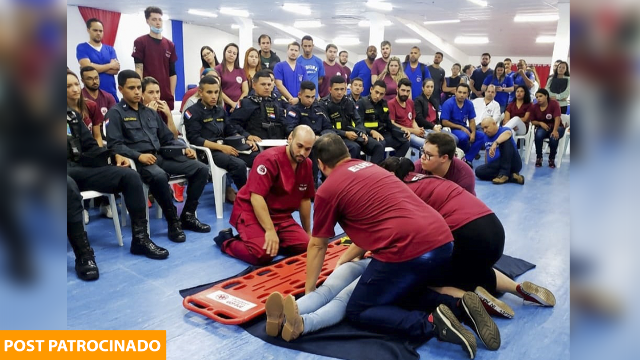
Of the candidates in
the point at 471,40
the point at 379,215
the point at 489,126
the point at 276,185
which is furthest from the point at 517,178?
the point at 471,40

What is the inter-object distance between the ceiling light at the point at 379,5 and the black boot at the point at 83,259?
876cm

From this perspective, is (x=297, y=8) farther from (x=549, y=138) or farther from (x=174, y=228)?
(x=174, y=228)

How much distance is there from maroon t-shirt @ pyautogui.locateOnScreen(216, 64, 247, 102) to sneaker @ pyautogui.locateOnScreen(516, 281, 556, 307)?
12.6ft

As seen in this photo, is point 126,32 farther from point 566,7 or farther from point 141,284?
point 141,284

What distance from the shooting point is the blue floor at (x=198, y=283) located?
2.09 meters

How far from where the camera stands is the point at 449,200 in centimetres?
250

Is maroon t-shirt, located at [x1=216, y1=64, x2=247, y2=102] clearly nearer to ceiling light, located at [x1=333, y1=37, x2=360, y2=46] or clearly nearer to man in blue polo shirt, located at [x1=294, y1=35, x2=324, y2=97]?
man in blue polo shirt, located at [x1=294, y1=35, x2=324, y2=97]

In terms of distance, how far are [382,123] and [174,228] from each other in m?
3.30

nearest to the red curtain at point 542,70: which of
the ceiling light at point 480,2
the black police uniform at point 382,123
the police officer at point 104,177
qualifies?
the ceiling light at point 480,2

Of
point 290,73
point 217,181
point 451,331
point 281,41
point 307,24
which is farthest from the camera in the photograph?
point 281,41

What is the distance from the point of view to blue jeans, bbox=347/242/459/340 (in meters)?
2.11

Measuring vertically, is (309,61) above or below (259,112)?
above

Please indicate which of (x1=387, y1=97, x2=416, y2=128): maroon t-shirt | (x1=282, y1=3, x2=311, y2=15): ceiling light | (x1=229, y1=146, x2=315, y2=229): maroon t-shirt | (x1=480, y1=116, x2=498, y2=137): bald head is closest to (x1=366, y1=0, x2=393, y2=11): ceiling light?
(x1=282, y1=3, x2=311, y2=15): ceiling light

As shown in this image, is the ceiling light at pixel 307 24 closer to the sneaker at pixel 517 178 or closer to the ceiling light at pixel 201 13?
the ceiling light at pixel 201 13
